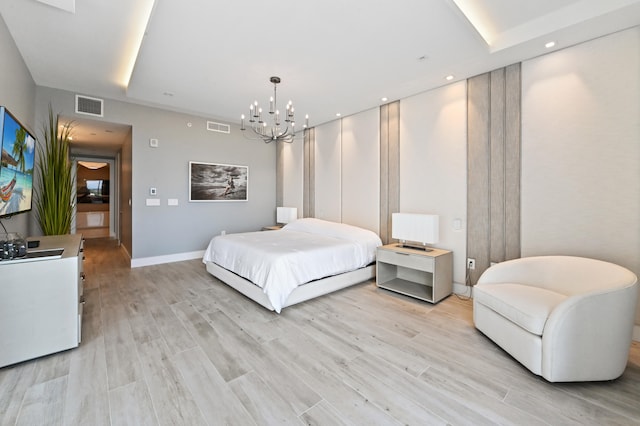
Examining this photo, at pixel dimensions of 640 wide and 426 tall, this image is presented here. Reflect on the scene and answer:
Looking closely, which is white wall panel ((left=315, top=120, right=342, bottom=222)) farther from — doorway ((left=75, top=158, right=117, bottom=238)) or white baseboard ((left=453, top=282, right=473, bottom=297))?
doorway ((left=75, top=158, right=117, bottom=238))

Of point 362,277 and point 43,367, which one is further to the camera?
point 362,277

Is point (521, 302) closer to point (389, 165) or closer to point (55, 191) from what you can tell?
point (389, 165)

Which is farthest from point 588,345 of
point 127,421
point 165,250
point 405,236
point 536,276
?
point 165,250

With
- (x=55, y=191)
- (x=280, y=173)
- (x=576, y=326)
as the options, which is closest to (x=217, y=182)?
(x=280, y=173)

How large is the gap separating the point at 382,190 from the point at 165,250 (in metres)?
4.12

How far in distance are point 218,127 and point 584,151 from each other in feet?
18.6

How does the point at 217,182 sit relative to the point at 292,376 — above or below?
above

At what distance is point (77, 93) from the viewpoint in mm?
4078

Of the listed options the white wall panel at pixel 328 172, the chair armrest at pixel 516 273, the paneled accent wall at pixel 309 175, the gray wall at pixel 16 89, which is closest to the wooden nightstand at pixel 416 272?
the chair armrest at pixel 516 273

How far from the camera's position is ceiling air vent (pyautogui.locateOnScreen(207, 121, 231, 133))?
5.40m

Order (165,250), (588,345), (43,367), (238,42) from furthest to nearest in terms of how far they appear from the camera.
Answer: (165,250) → (238,42) → (43,367) → (588,345)

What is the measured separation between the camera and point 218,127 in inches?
217

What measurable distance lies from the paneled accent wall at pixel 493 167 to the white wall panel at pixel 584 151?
0.30ft

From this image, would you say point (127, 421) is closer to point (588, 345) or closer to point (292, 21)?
point (588, 345)
